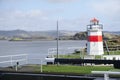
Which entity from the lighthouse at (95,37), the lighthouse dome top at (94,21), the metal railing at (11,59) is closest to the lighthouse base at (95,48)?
the lighthouse at (95,37)

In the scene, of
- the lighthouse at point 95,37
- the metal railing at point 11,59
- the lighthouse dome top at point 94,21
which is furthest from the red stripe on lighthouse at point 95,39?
the metal railing at point 11,59

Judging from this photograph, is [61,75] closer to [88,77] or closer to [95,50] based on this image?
[88,77]

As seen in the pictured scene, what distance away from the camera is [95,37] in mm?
28297

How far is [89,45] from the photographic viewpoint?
2869cm

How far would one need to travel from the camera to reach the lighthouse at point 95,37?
2830cm

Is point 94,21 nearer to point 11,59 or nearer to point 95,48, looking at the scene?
point 95,48

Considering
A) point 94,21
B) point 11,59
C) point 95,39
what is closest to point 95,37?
point 95,39

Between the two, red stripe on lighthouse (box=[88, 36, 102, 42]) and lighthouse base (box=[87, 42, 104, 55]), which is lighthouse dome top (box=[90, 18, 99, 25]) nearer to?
red stripe on lighthouse (box=[88, 36, 102, 42])

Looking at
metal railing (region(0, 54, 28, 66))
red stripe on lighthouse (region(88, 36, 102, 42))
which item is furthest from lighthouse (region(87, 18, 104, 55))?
metal railing (region(0, 54, 28, 66))

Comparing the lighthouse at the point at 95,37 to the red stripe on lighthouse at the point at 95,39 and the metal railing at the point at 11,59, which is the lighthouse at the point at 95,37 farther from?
the metal railing at the point at 11,59

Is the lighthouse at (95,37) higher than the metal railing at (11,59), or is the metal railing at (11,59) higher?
the lighthouse at (95,37)

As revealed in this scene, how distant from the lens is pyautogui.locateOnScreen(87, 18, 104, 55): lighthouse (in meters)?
28.3

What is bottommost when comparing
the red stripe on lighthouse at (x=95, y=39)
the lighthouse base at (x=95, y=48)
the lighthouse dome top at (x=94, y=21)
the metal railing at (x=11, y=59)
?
the metal railing at (x=11, y=59)

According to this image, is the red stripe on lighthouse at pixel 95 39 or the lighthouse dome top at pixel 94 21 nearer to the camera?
the red stripe on lighthouse at pixel 95 39
